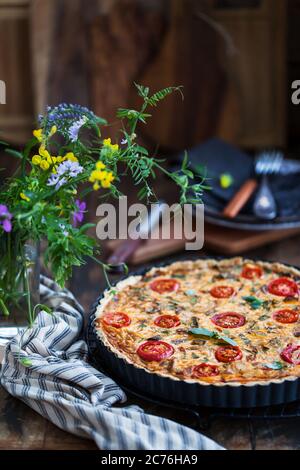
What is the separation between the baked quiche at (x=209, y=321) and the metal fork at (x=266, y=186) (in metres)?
0.53

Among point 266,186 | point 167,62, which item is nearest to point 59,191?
point 266,186

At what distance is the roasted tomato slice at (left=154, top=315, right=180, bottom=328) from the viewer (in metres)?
2.22

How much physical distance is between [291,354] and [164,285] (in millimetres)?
561

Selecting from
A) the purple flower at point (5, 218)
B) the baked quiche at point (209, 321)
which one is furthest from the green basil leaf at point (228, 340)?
the purple flower at point (5, 218)

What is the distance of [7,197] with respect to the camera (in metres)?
2.11

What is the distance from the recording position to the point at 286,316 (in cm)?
225

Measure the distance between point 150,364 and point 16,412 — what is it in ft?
1.29

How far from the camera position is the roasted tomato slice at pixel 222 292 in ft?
7.88

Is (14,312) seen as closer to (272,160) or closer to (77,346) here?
(77,346)

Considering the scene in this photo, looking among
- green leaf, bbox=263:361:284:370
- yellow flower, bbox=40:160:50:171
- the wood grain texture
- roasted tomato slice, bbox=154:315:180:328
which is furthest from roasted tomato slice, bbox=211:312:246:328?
the wood grain texture

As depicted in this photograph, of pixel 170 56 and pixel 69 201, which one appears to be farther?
pixel 170 56

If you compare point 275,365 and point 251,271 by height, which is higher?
point 251,271

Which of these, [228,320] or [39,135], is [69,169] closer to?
[39,135]

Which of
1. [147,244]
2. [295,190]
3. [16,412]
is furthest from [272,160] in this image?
[16,412]
